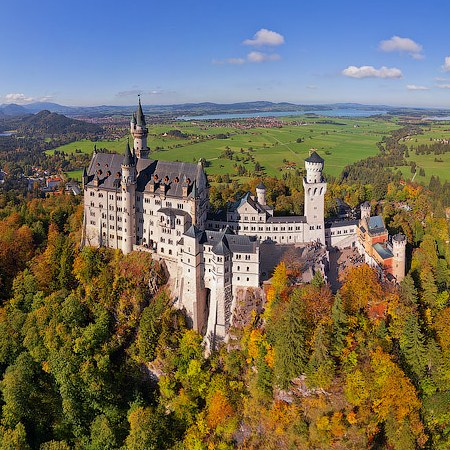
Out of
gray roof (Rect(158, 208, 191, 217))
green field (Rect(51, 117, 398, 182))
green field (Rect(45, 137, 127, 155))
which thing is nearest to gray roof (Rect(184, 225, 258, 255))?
gray roof (Rect(158, 208, 191, 217))

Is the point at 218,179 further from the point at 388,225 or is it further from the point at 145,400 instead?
the point at 145,400

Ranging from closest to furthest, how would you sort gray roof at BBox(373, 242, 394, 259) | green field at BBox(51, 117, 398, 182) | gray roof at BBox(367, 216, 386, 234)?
gray roof at BBox(373, 242, 394, 259), gray roof at BBox(367, 216, 386, 234), green field at BBox(51, 117, 398, 182)

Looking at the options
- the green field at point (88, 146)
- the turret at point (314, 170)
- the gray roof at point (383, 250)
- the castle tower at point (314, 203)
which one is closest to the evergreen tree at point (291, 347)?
the castle tower at point (314, 203)

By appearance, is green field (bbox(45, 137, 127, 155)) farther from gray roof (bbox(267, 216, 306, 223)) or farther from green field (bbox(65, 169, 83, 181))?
gray roof (bbox(267, 216, 306, 223))

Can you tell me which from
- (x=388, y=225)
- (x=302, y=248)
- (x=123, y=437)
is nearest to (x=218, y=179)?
(x=388, y=225)

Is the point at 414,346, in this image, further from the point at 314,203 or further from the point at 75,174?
the point at 75,174

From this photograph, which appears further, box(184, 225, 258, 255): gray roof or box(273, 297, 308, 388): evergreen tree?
box(184, 225, 258, 255): gray roof
